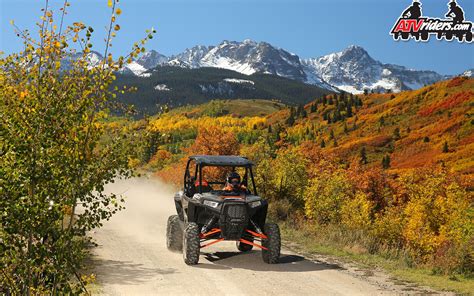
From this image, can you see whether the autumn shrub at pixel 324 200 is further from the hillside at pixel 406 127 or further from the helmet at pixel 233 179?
the hillside at pixel 406 127

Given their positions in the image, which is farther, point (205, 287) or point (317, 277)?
point (317, 277)

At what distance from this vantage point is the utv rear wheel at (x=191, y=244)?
526 inches

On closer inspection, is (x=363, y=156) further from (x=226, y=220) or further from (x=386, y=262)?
(x=226, y=220)

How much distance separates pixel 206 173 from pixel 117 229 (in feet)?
54.1

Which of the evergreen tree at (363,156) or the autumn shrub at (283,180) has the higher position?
the evergreen tree at (363,156)

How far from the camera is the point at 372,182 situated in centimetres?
4803

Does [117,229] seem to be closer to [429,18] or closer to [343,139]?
[429,18]

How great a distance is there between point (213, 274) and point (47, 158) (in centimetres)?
774

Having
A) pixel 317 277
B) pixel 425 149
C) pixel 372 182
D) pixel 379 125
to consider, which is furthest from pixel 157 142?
pixel 379 125

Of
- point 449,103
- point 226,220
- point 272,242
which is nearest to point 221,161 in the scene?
point 226,220

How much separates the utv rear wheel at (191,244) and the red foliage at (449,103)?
81296 millimetres

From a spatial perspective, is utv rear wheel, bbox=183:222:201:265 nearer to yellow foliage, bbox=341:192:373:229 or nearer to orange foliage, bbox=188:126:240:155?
yellow foliage, bbox=341:192:373:229

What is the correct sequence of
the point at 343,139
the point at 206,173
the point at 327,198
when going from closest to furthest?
the point at 327,198, the point at 206,173, the point at 343,139

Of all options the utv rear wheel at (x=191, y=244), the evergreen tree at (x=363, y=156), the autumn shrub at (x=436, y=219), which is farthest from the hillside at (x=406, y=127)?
the utv rear wheel at (x=191, y=244)
